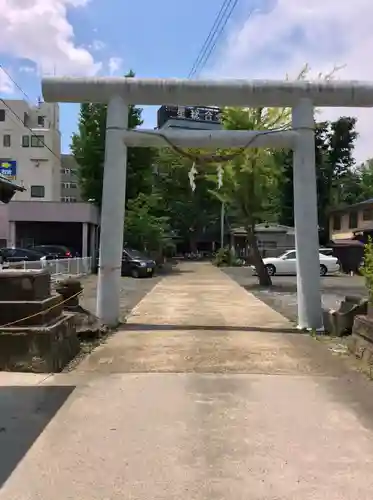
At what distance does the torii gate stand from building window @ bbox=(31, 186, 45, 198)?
46.0 m

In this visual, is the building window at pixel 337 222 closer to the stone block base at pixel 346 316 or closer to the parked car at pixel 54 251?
the parked car at pixel 54 251

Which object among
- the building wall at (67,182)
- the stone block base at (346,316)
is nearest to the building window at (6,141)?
the building wall at (67,182)

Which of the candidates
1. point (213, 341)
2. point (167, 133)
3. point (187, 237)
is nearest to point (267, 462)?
point (213, 341)

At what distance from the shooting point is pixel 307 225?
40.5ft

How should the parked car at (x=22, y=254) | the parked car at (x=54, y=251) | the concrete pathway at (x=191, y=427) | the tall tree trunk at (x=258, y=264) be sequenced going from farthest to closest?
the parked car at (x=54, y=251) → the parked car at (x=22, y=254) → the tall tree trunk at (x=258, y=264) → the concrete pathway at (x=191, y=427)

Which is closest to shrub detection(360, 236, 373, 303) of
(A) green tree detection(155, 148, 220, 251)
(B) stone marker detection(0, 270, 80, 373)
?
(B) stone marker detection(0, 270, 80, 373)

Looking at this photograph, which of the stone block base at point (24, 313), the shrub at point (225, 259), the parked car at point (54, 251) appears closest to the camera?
the stone block base at point (24, 313)

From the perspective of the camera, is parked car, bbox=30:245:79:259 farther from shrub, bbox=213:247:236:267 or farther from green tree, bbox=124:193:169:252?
shrub, bbox=213:247:236:267

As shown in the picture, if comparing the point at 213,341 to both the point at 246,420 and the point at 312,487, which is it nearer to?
the point at 246,420

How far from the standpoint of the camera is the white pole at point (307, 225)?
40.5ft

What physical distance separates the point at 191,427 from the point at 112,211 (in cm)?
732

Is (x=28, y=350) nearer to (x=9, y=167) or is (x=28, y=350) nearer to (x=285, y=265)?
(x=285, y=265)

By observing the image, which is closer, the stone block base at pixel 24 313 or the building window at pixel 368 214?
the stone block base at pixel 24 313

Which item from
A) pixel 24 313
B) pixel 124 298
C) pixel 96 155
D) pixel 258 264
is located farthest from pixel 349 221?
pixel 24 313
